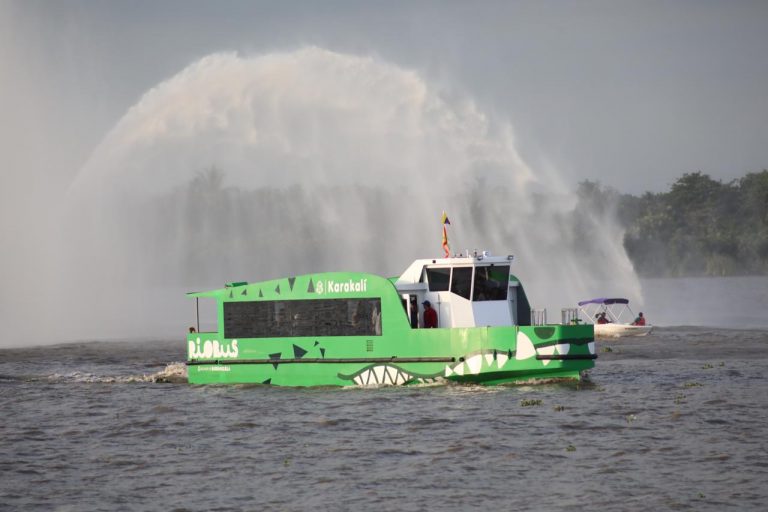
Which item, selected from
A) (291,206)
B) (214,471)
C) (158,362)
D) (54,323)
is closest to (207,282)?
(291,206)

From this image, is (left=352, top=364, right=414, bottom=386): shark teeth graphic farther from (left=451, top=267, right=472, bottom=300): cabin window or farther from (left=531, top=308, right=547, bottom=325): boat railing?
(left=531, top=308, right=547, bottom=325): boat railing

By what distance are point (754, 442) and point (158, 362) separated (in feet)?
91.6

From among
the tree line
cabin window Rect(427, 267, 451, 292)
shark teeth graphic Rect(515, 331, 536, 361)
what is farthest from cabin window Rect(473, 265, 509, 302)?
the tree line

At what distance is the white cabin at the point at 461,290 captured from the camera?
113ft

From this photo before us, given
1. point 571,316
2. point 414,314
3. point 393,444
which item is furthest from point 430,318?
point 393,444

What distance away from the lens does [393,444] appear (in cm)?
2552

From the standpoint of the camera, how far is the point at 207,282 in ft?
339

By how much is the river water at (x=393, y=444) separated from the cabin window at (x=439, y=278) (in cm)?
355

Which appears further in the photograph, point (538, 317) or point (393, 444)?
point (538, 317)

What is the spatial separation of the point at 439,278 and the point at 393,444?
10076 mm

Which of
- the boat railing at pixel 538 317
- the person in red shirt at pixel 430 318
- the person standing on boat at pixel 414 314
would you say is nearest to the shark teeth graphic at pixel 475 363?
the person in red shirt at pixel 430 318

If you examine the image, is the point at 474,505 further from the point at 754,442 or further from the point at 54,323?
the point at 54,323

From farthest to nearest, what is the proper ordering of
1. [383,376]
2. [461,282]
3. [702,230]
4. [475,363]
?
[702,230], [461,282], [383,376], [475,363]

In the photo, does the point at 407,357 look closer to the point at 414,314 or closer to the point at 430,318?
the point at 430,318
